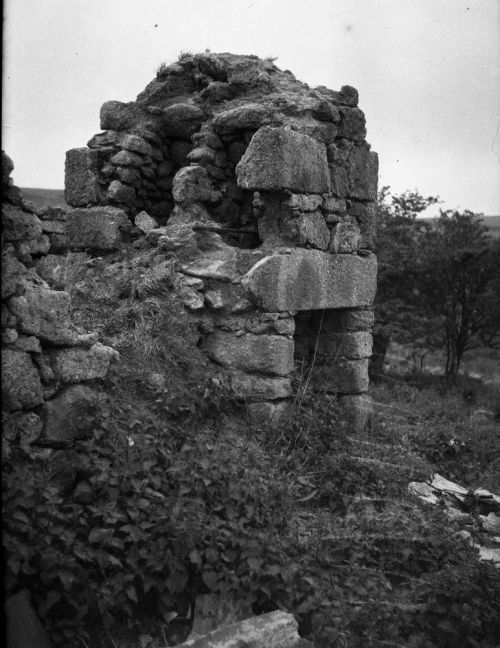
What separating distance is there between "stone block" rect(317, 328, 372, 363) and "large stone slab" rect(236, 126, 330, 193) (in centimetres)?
144

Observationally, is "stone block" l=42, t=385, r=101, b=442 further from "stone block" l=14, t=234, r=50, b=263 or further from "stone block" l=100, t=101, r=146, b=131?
"stone block" l=100, t=101, r=146, b=131

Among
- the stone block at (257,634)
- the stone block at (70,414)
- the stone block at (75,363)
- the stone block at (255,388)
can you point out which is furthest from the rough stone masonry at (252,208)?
the stone block at (257,634)

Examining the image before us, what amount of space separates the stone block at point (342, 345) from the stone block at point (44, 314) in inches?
121

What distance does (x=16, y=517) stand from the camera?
2857 millimetres

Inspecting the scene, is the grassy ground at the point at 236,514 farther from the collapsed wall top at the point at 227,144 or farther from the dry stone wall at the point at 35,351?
the collapsed wall top at the point at 227,144

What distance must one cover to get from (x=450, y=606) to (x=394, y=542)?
56cm

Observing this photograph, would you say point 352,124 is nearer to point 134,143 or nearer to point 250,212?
point 250,212

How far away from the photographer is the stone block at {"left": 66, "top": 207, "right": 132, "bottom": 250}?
6020 millimetres

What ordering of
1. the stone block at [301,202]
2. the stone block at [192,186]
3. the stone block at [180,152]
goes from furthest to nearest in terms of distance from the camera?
the stone block at [180,152] < the stone block at [192,186] < the stone block at [301,202]

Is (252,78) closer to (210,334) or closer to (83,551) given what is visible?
(210,334)

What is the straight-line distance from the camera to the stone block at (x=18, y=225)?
336cm

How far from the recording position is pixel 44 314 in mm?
3492

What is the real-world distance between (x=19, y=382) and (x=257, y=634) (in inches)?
62.3

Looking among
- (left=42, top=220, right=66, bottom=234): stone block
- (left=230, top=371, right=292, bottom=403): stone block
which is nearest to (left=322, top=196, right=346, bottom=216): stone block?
(left=230, top=371, right=292, bottom=403): stone block
